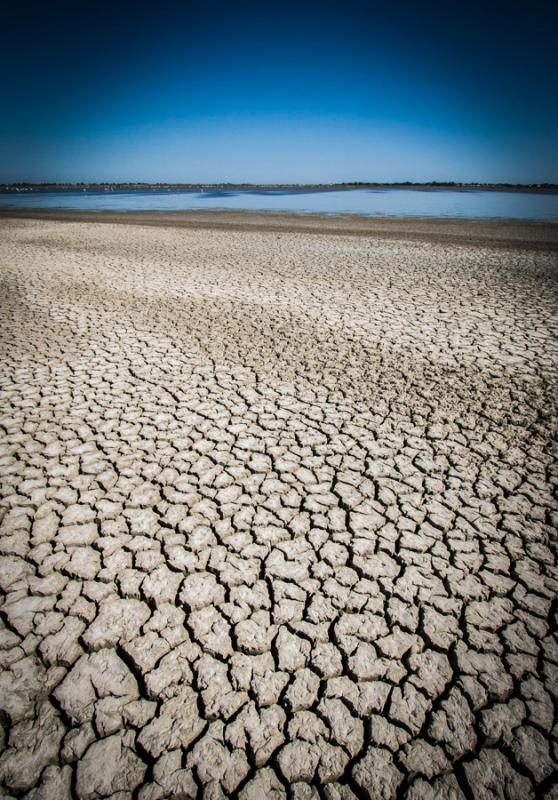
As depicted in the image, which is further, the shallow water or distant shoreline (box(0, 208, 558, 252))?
the shallow water

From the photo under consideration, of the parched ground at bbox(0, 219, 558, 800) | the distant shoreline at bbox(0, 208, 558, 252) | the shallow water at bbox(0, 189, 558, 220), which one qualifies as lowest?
the parched ground at bbox(0, 219, 558, 800)

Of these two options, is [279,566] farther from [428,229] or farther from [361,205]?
[361,205]

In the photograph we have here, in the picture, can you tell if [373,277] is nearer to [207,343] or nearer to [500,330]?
[500,330]

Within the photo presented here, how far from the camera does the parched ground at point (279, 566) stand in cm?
144

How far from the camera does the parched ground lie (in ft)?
4.72

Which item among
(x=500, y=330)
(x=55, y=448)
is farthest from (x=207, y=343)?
(x=500, y=330)

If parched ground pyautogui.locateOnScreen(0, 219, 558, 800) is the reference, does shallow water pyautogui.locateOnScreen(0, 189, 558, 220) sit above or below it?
above

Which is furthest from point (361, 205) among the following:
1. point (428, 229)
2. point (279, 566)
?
point (279, 566)

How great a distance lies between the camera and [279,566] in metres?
2.13

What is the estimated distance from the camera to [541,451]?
119 inches

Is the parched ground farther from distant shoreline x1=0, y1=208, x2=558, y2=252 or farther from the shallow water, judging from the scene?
the shallow water

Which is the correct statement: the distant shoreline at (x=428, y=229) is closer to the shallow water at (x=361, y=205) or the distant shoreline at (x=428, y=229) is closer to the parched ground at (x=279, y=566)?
the shallow water at (x=361, y=205)

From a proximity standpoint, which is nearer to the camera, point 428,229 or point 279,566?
point 279,566

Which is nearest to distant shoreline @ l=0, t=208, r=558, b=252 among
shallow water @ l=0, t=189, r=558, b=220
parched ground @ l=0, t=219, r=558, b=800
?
shallow water @ l=0, t=189, r=558, b=220
